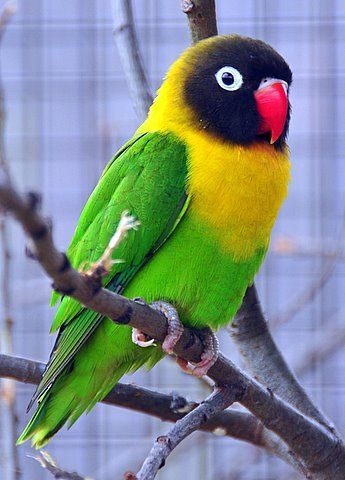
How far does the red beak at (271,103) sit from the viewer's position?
5.66 feet

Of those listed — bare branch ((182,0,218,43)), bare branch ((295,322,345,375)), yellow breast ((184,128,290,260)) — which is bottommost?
bare branch ((295,322,345,375))

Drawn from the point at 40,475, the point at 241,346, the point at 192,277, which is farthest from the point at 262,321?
the point at 40,475

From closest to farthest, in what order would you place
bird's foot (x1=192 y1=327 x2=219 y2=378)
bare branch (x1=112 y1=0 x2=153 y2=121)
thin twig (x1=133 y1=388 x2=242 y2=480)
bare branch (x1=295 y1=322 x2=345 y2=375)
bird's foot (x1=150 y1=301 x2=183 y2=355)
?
1. thin twig (x1=133 y1=388 x2=242 y2=480)
2. bird's foot (x1=150 y1=301 x2=183 y2=355)
3. bird's foot (x1=192 y1=327 x2=219 y2=378)
4. bare branch (x1=112 y1=0 x2=153 y2=121)
5. bare branch (x1=295 y1=322 x2=345 y2=375)

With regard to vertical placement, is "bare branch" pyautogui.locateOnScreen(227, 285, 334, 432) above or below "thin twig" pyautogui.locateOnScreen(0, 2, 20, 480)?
below

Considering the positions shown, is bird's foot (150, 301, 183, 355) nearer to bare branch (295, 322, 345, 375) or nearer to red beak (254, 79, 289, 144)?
red beak (254, 79, 289, 144)

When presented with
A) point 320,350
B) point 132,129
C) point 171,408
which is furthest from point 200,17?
point 132,129

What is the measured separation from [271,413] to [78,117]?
2.88m

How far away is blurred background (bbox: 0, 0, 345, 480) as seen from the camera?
406cm


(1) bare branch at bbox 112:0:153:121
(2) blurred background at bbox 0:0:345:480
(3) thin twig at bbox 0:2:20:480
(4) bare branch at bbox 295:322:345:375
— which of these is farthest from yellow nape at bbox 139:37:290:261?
(2) blurred background at bbox 0:0:345:480

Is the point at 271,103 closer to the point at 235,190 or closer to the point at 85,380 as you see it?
the point at 235,190

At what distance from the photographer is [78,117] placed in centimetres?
416

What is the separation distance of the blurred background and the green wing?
232 cm

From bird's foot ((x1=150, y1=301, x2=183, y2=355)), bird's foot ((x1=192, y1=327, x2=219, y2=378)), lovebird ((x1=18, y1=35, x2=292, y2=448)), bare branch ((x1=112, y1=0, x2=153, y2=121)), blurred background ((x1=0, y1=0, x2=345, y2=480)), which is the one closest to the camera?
bird's foot ((x1=150, y1=301, x2=183, y2=355))

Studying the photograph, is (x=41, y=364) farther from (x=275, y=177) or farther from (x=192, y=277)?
(x=275, y=177)
